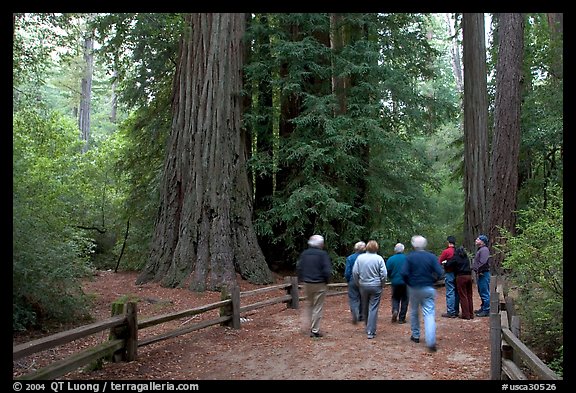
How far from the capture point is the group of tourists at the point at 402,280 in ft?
27.0

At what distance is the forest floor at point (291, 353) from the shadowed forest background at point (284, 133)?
3.21 m

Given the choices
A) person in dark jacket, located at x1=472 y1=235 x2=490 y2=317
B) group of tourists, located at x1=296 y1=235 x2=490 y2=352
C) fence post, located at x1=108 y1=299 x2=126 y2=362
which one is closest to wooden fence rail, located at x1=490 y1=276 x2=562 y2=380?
group of tourists, located at x1=296 y1=235 x2=490 y2=352

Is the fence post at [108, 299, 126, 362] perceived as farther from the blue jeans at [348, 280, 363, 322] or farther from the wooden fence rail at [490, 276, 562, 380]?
the wooden fence rail at [490, 276, 562, 380]

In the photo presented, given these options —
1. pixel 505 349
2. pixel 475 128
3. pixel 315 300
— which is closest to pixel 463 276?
pixel 315 300

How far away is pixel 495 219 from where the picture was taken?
47.8ft

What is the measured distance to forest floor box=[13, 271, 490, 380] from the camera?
275 inches

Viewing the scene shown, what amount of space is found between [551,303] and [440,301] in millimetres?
7497

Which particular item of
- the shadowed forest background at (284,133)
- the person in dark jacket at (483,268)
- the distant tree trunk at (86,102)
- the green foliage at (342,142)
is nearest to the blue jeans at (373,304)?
the person in dark jacket at (483,268)

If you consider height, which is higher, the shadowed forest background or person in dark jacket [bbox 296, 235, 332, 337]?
the shadowed forest background

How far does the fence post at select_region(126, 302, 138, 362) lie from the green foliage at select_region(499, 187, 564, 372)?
18.6ft

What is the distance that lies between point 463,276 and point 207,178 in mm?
7916

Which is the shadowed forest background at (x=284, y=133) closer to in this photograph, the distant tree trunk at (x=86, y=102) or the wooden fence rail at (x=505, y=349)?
the wooden fence rail at (x=505, y=349)

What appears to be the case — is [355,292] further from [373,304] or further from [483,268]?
[483,268]

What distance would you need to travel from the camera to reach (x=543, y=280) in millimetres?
6918
